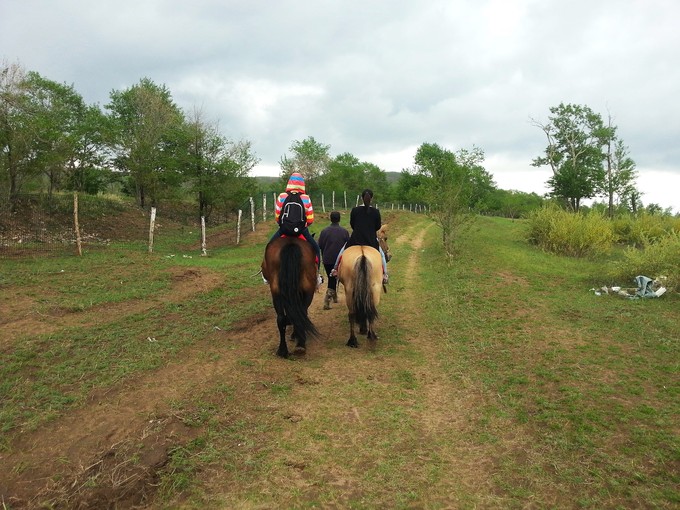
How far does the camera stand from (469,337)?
6930mm

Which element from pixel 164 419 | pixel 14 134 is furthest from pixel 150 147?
pixel 164 419

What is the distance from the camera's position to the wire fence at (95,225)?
49.6 ft

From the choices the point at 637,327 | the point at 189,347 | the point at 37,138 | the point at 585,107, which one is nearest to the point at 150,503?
the point at 189,347

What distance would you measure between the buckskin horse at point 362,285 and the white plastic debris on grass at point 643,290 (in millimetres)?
6629

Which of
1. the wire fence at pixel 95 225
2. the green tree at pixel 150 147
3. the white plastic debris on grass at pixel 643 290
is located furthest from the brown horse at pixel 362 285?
the green tree at pixel 150 147

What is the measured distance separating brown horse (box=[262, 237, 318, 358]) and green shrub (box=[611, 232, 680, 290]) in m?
8.91

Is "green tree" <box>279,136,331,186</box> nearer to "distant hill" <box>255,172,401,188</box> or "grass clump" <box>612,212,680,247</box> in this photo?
"distant hill" <box>255,172,401,188</box>

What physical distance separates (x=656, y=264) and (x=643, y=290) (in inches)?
53.8

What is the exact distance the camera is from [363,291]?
604cm

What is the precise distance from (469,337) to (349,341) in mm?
2200

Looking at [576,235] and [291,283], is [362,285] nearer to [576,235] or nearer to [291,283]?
[291,283]

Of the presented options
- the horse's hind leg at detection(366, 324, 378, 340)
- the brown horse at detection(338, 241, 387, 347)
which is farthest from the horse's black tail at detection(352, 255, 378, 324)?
the horse's hind leg at detection(366, 324, 378, 340)

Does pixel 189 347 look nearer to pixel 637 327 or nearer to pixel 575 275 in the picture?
pixel 637 327

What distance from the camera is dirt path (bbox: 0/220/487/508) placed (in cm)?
307
